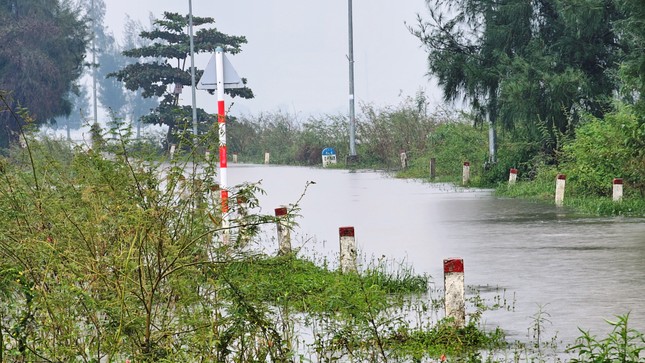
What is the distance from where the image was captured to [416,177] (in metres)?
44.1

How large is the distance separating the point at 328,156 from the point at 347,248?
44548 millimetres

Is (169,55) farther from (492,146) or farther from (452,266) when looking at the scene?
(452,266)

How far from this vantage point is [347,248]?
1474 centimetres

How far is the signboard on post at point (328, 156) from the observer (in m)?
59.0

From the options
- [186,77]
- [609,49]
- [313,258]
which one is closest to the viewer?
[313,258]

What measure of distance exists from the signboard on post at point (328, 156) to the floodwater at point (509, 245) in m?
22.8

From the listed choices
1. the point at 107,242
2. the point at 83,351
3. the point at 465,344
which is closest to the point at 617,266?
the point at 465,344

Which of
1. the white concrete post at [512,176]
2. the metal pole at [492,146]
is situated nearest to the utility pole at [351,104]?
the metal pole at [492,146]

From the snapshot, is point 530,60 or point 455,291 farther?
point 530,60

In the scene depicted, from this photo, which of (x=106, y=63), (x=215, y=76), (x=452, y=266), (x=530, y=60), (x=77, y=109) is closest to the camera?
(x=452, y=266)

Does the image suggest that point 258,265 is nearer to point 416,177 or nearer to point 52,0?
point 416,177

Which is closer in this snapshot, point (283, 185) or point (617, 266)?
point (617, 266)

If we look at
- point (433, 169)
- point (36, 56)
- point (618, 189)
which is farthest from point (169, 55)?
point (618, 189)

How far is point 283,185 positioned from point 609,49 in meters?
12.0
